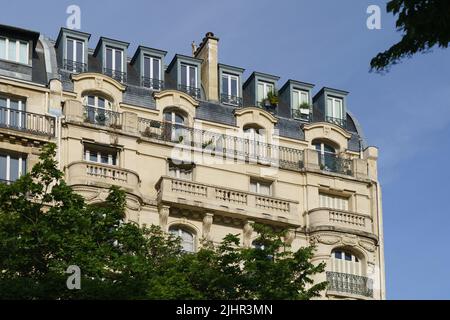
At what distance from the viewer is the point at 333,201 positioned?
2228 inches

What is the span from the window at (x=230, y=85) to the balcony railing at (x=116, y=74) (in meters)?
4.71

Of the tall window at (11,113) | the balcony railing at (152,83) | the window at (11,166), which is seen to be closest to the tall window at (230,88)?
the balcony railing at (152,83)

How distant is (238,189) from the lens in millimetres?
53812

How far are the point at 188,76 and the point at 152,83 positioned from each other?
2.07m

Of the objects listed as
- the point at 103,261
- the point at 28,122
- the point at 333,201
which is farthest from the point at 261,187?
the point at 103,261

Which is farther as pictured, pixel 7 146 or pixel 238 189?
pixel 238 189

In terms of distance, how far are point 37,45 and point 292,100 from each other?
11456 mm

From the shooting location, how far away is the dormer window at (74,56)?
54.5 m

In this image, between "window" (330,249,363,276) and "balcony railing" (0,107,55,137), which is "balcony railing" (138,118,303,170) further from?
"window" (330,249,363,276)

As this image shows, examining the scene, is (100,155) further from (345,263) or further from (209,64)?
(345,263)

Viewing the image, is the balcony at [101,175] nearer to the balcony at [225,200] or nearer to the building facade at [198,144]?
the building facade at [198,144]

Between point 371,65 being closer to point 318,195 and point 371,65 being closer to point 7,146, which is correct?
point 7,146
